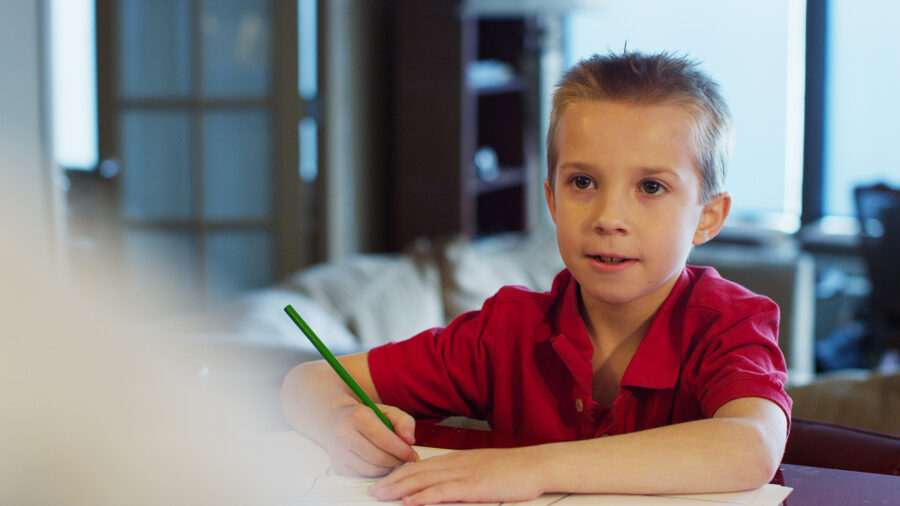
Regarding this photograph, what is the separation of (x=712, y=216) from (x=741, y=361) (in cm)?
18

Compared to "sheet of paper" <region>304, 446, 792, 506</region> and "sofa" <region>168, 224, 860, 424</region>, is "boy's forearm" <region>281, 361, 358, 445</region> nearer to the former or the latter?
"sheet of paper" <region>304, 446, 792, 506</region>

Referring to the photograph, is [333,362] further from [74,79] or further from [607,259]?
[74,79]

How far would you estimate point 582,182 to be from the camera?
879 millimetres

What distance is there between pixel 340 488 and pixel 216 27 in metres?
3.05

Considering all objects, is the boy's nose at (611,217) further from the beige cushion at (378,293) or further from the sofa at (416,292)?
the beige cushion at (378,293)

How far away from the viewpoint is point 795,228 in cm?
434

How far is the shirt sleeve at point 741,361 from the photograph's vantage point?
0.80 metres

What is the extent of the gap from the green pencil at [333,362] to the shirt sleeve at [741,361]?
0.96 feet

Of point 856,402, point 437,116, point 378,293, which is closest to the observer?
point 856,402

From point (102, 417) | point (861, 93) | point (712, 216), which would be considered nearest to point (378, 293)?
point (102, 417)

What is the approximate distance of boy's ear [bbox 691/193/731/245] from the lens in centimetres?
94

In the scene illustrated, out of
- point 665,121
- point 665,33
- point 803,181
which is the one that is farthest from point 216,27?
point 665,121

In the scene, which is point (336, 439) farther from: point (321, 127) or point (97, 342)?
point (321, 127)

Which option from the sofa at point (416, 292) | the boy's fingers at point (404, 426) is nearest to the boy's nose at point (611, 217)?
the boy's fingers at point (404, 426)
